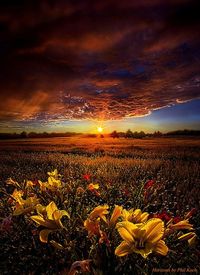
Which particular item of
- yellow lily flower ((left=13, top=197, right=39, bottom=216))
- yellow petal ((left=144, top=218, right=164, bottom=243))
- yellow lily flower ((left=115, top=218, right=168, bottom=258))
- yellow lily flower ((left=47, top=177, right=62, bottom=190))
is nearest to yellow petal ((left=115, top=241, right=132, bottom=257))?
yellow lily flower ((left=115, top=218, right=168, bottom=258))

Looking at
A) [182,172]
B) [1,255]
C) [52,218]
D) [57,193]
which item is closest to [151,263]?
[52,218]

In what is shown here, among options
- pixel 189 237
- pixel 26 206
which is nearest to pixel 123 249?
pixel 189 237

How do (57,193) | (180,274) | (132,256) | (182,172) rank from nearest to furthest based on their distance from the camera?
1. (180,274)
2. (132,256)
3. (57,193)
4. (182,172)

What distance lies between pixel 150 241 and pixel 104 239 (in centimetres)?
38

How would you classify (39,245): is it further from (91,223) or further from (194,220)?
(194,220)

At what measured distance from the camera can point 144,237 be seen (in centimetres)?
163

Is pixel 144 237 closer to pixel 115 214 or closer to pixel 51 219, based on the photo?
pixel 115 214

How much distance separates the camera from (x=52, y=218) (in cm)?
190

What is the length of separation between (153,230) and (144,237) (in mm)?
67

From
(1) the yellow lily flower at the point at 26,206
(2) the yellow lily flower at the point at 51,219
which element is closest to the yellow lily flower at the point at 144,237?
(2) the yellow lily flower at the point at 51,219

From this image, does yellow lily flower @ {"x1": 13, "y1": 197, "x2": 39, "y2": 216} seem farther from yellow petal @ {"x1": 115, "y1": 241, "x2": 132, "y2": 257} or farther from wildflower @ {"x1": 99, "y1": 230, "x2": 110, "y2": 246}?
yellow petal @ {"x1": 115, "y1": 241, "x2": 132, "y2": 257}

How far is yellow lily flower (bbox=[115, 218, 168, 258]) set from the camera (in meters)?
1.61

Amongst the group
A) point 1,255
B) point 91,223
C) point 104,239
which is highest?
point 91,223

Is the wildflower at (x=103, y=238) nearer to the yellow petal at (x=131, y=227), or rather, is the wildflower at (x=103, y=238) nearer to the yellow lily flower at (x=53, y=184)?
the yellow petal at (x=131, y=227)
